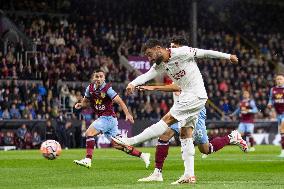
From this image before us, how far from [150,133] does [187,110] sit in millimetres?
689

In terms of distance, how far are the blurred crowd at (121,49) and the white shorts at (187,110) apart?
893 inches

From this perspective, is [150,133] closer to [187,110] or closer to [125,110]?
[187,110]

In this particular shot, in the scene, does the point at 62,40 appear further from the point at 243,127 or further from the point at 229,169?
the point at 229,169

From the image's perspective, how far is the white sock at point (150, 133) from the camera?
42.7 ft

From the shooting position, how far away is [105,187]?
485 inches

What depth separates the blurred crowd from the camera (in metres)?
38.2

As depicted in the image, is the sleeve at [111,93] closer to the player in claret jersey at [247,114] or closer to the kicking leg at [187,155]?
the kicking leg at [187,155]

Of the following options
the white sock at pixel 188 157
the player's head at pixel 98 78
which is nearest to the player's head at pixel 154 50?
the white sock at pixel 188 157

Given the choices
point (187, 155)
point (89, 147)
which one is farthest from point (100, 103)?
point (187, 155)

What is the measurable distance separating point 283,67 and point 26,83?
20.1 m

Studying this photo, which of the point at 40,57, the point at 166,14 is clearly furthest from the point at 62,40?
the point at 166,14

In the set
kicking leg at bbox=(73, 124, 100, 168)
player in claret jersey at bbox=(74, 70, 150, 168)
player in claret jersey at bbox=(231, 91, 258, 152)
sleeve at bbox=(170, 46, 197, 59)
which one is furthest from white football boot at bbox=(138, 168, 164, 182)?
player in claret jersey at bbox=(231, 91, 258, 152)

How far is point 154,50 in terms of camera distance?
1290 cm

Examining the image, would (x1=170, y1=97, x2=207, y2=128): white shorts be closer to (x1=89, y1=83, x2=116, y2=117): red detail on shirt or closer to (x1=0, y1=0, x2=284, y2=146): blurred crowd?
(x1=89, y1=83, x2=116, y2=117): red detail on shirt
